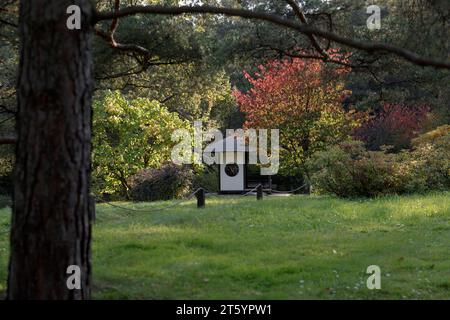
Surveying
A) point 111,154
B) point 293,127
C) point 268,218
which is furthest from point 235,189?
point 268,218

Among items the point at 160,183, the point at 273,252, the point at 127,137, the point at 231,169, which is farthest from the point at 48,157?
the point at 231,169

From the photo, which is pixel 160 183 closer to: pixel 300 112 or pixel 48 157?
pixel 300 112

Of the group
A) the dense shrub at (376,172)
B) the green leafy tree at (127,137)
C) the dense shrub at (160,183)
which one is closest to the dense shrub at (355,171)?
the dense shrub at (376,172)

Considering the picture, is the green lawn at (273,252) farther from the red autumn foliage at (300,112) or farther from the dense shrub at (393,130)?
the dense shrub at (393,130)

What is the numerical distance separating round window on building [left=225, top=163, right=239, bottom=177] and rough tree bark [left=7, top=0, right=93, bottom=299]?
21734 mm

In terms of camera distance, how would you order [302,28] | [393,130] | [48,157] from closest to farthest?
[48,157]
[302,28]
[393,130]

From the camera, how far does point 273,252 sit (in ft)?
26.4

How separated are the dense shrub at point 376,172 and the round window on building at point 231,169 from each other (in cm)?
980

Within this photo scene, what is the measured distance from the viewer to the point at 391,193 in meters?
15.5

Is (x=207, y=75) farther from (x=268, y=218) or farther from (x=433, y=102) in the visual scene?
(x=433, y=102)

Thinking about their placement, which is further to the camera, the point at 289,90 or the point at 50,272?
the point at 289,90

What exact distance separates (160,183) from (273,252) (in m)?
12.4

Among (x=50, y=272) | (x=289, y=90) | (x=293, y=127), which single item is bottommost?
(x=50, y=272)
